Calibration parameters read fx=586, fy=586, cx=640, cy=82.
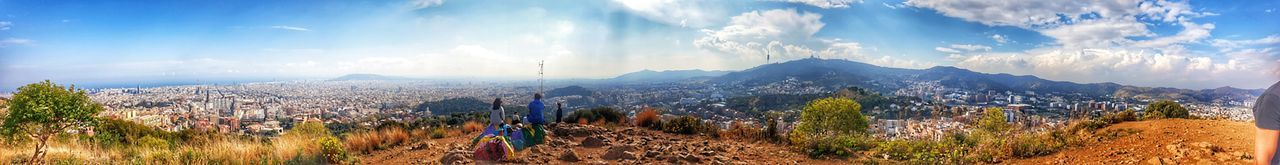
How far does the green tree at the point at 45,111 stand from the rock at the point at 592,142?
625 centimetres

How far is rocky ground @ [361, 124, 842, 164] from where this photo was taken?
7363 millimetres

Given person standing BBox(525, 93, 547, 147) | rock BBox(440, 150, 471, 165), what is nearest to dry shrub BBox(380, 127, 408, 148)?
person standing BBox(525, 93, 547, 147)

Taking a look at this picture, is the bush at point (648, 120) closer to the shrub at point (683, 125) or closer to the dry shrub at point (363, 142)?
the shrub at point (683, 125)

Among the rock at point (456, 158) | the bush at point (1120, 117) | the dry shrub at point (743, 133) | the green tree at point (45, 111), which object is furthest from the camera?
the bush at point (1120, 117)

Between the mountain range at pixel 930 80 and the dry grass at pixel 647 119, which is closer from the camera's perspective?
the dry grass at pixel 647 119

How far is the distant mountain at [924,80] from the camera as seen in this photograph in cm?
2163

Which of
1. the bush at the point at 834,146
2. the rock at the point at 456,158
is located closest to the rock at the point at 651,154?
the bush at the point at 834,146

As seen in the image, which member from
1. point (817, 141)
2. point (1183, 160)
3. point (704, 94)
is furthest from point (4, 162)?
point (704, 94)

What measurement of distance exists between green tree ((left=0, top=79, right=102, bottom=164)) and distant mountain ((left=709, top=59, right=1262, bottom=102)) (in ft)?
85.4

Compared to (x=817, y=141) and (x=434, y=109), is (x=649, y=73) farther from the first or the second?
(x=817, y=141)

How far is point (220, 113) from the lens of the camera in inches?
1147

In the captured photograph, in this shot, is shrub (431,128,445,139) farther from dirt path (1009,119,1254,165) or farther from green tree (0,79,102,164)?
dirt path (1009,119,1254,165)

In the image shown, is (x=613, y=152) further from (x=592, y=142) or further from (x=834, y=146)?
(x=834, y=146)

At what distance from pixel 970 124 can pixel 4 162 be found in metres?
14.1
